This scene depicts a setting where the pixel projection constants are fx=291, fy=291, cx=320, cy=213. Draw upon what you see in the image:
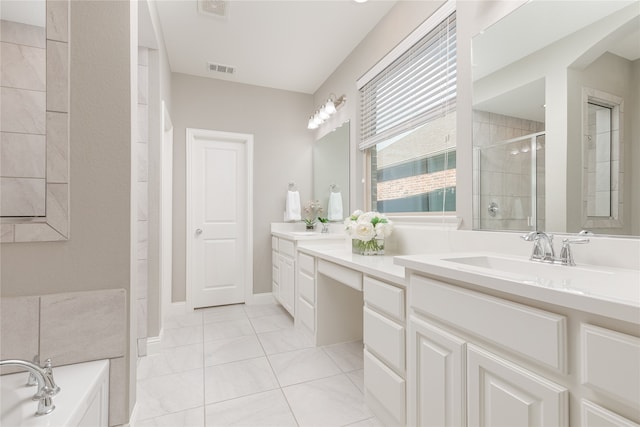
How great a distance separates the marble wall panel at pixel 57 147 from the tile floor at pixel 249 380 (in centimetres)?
124

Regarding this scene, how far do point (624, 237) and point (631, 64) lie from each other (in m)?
0.60

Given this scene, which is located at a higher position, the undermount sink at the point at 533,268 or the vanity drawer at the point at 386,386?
the undermount sink at the point at 533,268

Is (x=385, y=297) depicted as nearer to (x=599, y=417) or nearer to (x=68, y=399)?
(x=599, y=417)

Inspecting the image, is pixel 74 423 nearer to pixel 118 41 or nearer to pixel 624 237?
pixel 118 41

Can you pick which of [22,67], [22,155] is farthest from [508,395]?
[22,67]

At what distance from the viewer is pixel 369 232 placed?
200 centimetres

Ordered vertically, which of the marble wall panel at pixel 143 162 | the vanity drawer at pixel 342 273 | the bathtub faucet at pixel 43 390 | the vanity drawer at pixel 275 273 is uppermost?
the marble wall panel at pixel 143 162

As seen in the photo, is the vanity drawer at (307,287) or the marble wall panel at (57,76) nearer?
the marble wall panel at (57,76)

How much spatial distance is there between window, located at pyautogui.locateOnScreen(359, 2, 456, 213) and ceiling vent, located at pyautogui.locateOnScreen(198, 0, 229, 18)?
49.8 inches

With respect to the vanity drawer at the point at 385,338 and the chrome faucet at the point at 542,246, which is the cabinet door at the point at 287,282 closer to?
the vanity drawer at the point at 385,338

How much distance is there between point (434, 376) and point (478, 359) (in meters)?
0.24

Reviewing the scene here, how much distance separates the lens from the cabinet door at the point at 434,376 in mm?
990

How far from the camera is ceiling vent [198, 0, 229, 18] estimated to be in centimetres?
223

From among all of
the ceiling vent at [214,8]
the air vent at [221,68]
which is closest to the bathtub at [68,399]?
the ceiling vent at [214,8]
